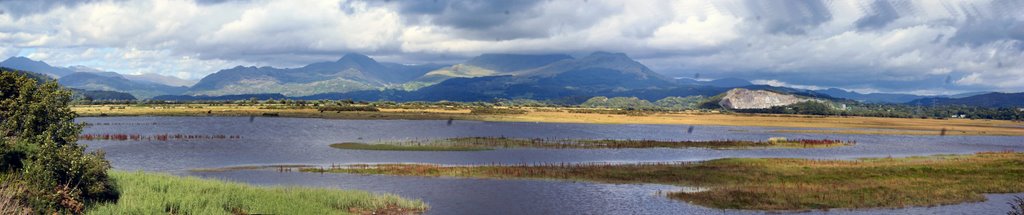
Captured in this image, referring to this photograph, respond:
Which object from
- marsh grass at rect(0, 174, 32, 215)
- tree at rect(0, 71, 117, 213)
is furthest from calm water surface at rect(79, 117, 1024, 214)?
marsh grass at rect(0, 174, 32, 215)

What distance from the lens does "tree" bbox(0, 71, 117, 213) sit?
31969 millimetres

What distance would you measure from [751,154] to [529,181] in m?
50.3

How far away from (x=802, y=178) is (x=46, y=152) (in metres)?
57.7

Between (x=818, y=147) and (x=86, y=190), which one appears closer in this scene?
(x=86, y=190)

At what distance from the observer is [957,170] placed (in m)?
70.6

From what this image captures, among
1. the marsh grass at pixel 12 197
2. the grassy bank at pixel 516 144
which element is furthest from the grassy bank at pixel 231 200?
the grassy bank at pixel 516 144

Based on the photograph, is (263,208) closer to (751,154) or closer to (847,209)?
(847,209)

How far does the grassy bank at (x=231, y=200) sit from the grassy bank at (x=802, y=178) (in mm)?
19860

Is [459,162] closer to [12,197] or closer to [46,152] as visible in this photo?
[46,152]

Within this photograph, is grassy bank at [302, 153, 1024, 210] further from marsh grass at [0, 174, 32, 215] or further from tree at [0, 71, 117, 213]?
marsh grass at [0, 174, 32, 215]

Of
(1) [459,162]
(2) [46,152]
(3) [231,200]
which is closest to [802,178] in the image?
(1) [459,162]

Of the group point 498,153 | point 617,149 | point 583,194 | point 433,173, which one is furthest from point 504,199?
point 617,149

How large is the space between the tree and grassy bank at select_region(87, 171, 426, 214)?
1.37m

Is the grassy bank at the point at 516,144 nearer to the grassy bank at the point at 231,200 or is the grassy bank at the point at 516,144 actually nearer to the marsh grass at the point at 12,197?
the grassy bank at the point at 231,200
